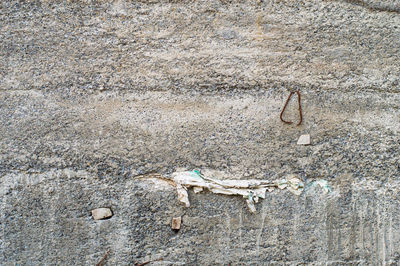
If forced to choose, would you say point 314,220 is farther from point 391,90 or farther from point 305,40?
point 305,40

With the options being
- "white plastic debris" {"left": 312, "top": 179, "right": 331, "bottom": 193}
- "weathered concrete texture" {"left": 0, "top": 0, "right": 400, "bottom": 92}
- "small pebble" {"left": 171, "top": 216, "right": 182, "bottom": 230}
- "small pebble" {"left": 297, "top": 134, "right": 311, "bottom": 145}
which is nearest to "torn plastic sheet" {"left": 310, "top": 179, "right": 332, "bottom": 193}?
"white plastic debris" {"left": 312, "top": 179, "right": 331, "bottom": 193}

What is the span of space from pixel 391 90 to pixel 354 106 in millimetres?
212

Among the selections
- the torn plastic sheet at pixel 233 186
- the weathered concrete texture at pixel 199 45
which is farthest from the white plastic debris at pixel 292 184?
the weathered concrete texture at pixel 199 45

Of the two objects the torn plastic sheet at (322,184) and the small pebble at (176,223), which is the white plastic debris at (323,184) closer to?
the torn plastic sheet at (322,184)

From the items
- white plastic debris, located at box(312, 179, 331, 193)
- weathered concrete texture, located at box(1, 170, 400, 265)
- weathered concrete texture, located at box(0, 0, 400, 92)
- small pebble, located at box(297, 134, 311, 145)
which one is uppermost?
weathered concrete texture, located at box(0, 0, 400, 92)

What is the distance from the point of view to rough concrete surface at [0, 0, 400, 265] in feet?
5.02

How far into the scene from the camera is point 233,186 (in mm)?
1557

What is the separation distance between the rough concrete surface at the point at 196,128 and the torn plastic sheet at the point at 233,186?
0.04 m

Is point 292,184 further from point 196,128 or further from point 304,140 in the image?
point 196,128

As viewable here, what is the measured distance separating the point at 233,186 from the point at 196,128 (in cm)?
34

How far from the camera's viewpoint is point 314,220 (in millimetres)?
1583

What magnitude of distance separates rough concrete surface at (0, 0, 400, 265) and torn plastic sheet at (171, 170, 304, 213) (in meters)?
0.04

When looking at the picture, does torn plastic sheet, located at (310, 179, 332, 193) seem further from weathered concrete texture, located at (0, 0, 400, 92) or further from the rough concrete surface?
weathered concrete texture, located at (0, 0, 400, 92)

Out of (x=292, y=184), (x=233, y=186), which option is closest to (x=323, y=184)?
(x=292, y=184)
